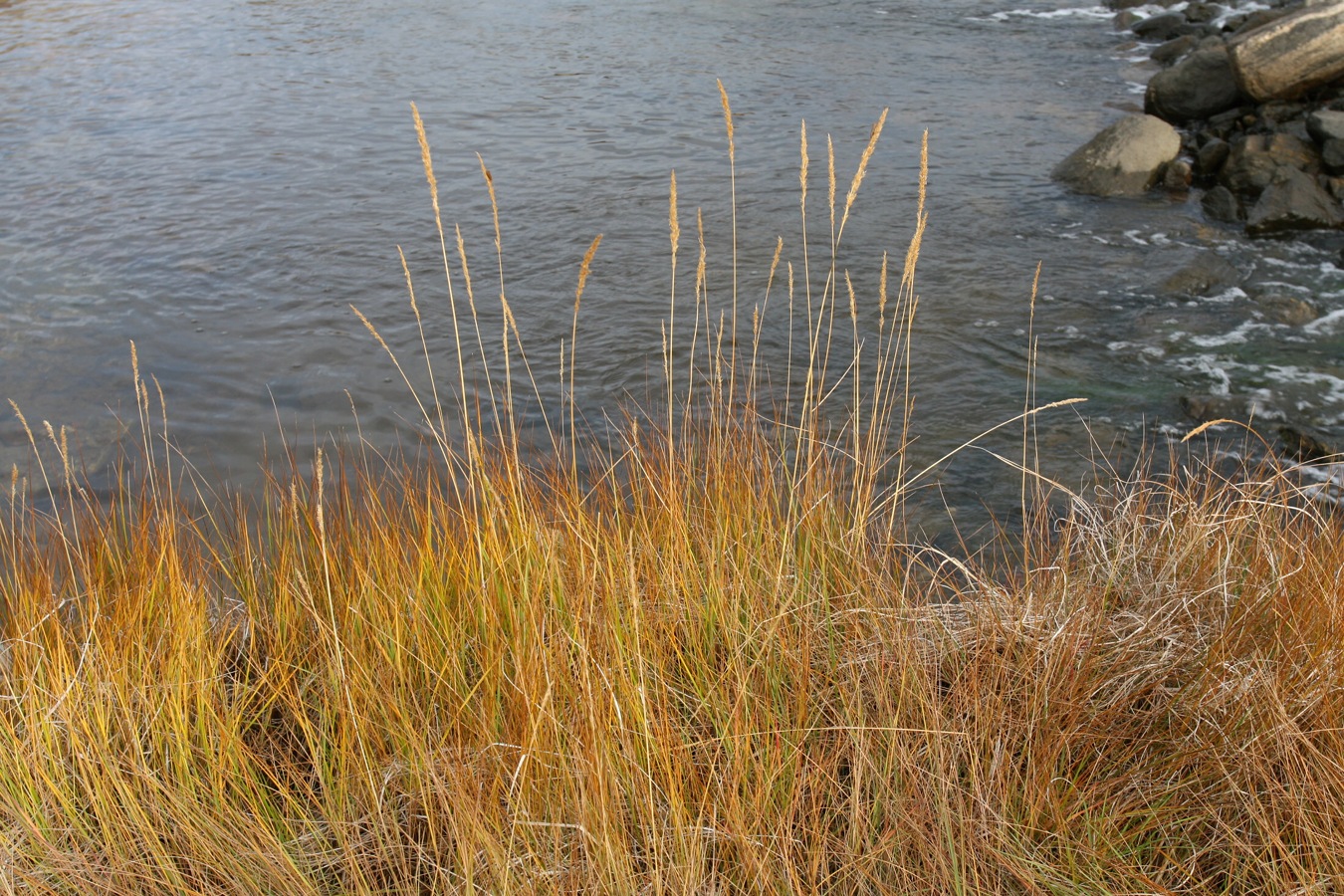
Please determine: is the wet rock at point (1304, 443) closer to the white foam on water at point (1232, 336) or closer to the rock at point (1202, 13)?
the white foam on water at point (1232, 336)

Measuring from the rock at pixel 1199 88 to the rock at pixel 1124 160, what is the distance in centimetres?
125

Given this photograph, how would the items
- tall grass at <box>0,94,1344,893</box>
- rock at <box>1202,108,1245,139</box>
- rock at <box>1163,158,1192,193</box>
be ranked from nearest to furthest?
tall grass at <box>0,94,1344,893</box>
rock at <box>1163,158,1192,193</box>
rock at <box>1202,108,1245,139</box>

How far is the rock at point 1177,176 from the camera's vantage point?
908 centimetres

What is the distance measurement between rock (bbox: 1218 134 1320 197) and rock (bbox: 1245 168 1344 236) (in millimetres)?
Answer: 315

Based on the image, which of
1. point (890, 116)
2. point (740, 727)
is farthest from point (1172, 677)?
point (890, 116)

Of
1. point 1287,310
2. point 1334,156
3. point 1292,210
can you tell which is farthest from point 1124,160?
point 1287,310

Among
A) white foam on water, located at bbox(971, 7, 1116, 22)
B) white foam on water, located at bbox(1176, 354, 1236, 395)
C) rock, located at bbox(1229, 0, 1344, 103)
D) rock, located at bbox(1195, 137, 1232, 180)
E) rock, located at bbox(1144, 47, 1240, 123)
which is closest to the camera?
white foam on water, located at bbox(1176, 354, 1236, 395)

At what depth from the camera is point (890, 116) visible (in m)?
10.7

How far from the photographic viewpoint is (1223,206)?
8.48 metres

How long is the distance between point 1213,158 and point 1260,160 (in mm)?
596

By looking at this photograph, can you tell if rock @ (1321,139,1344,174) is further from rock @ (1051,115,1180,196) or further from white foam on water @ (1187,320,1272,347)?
white foam on water @ (1187,320,1272,347)

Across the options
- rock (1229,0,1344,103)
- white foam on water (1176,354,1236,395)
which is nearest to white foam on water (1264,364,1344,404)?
white foam on water (1176,354,1236,395)

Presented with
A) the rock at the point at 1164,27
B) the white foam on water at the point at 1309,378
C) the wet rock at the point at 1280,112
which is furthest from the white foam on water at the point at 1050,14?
the white foam on water at the point at 1309,378

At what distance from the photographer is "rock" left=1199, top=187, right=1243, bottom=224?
8.38m
